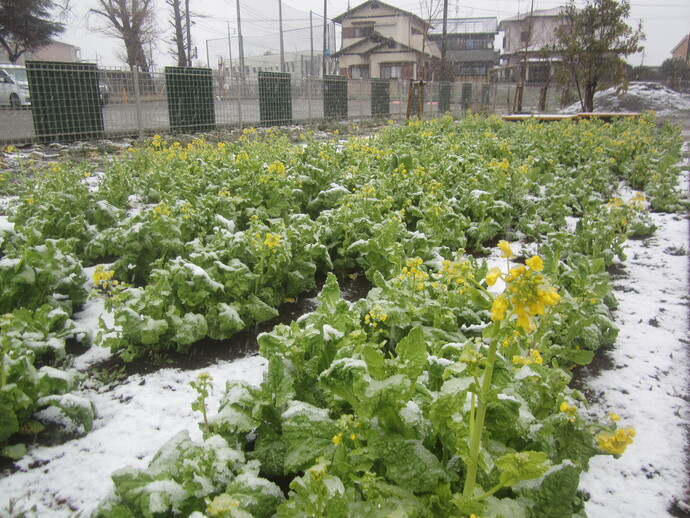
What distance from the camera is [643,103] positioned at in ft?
100

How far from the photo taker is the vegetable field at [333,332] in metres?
1.62

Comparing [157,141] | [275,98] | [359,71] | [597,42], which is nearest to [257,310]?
[157,141]

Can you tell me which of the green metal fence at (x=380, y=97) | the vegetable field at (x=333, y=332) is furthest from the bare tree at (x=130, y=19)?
the vegetable field at (x=333, y=332)

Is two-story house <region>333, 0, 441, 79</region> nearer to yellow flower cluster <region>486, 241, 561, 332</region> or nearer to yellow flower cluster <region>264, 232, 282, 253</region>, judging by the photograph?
yellow flower cluster <region>264, 232, 282, 253</region>

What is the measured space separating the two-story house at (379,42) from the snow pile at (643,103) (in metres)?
23.4

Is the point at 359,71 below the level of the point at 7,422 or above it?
above

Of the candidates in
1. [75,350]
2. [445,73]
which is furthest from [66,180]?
[445,73]

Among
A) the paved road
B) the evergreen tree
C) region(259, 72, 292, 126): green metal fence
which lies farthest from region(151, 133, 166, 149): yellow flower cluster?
the evergreen tree

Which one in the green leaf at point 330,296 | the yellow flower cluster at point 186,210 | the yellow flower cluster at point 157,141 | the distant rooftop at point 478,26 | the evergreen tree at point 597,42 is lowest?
the green leaf at point 330,296

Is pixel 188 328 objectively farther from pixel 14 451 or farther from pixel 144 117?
pixel 144 117

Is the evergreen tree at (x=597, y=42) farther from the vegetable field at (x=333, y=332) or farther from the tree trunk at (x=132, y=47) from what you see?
the tree trunk at (x=132, y=47)

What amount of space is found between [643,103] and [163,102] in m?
28.8

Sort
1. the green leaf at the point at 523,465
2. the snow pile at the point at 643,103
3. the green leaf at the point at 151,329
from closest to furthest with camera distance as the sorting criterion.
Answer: the green leaf at the point at 523,465
the green leaf at the point at 151,329
the snow pile at the point at 643,103

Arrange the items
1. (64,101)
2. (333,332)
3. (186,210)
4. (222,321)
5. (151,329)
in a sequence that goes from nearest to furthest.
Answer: (333,332) → (151,329) → (222,321) → (186,210) → (64,101)
